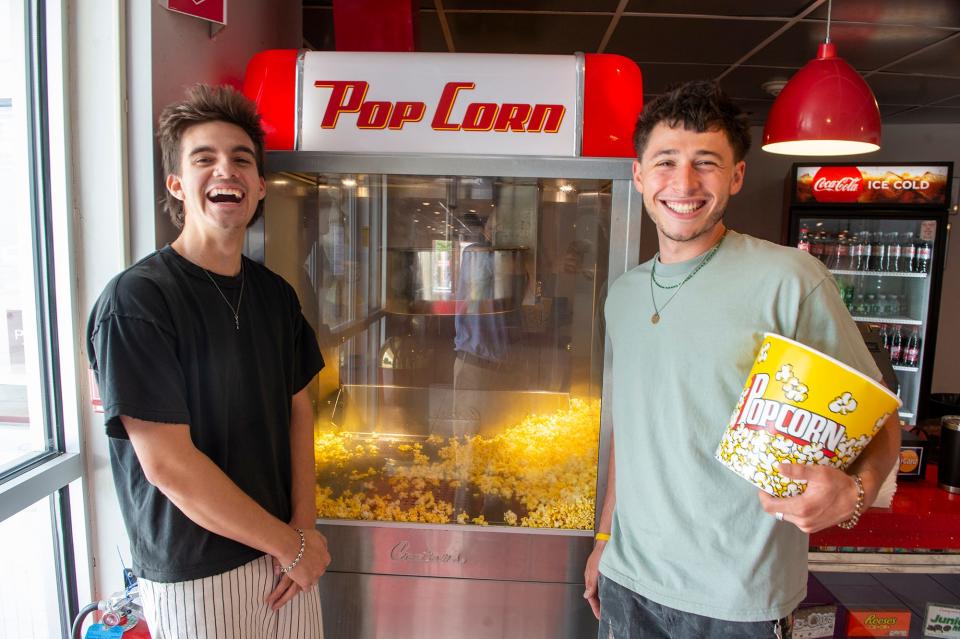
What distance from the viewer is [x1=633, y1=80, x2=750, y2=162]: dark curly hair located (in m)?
1.24

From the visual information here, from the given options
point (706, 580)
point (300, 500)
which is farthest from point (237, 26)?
point (706, 580)

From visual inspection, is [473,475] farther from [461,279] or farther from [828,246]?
[828,246]

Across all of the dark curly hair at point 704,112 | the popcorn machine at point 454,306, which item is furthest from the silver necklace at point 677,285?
the popcorn machine at point 454,306

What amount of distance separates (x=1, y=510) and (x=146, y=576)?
42 cm

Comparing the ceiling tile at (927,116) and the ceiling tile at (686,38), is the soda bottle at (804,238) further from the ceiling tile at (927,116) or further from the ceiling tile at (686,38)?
the ceiling tile at (686,38)

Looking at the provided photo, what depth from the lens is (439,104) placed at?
1.60 m

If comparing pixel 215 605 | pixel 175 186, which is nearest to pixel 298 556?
pixel 215 605

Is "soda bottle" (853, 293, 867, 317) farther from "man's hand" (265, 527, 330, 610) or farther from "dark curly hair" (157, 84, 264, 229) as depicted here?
"dark curly hair" (157, 84, 264, 229)

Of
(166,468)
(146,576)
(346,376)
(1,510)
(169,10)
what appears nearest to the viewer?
(166,468)

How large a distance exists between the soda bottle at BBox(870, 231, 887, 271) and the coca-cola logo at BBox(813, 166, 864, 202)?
426 mm

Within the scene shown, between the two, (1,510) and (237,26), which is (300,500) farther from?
(237,26)

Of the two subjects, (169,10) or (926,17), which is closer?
(169,10)

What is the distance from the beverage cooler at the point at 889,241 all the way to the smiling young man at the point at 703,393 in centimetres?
371

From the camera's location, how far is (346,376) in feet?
6.45
